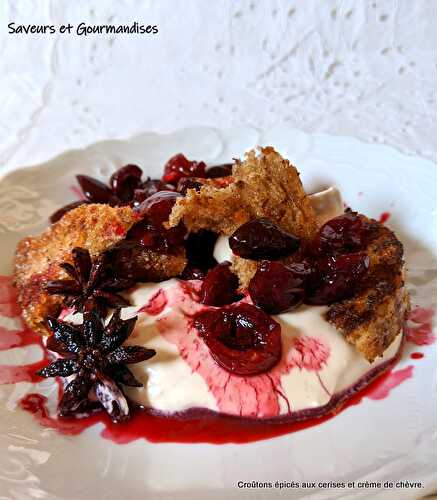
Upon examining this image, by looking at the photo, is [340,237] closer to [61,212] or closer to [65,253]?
[65,253]

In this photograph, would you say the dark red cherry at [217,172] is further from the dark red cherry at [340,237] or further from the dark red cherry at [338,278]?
the dark red cherry at [338,278]

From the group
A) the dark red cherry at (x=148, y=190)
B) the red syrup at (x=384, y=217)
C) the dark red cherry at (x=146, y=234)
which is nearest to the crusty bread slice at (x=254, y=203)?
the dark red cherry at (x=146, y=234)

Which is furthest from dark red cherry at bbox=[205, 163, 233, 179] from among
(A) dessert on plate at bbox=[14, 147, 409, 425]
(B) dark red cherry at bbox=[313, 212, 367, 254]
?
(B) dark red cherry at bbox=[313, 212, 367, 254]

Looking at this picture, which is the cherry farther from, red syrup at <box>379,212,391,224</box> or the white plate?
red syrup at <box>379,212,391,224</box>

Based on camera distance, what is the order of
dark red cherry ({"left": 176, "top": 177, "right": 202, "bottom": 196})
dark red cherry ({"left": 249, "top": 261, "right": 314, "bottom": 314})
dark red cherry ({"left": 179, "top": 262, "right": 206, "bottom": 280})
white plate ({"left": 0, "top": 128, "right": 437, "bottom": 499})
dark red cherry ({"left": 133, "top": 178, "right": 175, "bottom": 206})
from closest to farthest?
1. white plate ({"left": 0, "top": 128, "right": 437, "bottom": 499})
2. dark red cherry ({"left": 249, "top": 261, "right": 314, "bottom": 314})
3. dark red cherry ({"left": 179, "top": 262, "right": 206, "bottom": 280})
4. dark red cherry ({"left": 176, "top": 177, "right": 202, "bottom": 196})
5. dark red cherry ({"left": 133, "top": 178, "right": 175, "bottom": 206})

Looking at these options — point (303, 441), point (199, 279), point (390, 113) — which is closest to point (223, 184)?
point (199, 279)

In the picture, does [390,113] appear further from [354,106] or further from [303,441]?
[303,441]

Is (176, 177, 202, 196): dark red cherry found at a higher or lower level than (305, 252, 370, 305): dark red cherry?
higher

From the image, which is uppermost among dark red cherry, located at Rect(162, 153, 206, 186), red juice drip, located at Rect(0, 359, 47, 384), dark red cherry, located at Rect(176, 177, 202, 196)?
dark red cherry, located at Rect(176, 177, 202, 196)
